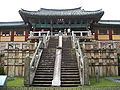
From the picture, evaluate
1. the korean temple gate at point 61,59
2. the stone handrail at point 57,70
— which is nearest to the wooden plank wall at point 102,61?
the korean temple gate at point 61,59

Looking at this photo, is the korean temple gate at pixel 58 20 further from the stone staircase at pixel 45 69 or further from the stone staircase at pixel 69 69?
the stone staircase at pixel 45 69

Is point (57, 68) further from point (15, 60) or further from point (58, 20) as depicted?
point (58, 20)

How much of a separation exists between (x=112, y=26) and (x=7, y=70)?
75.7 ft

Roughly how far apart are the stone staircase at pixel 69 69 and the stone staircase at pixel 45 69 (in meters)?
0.94

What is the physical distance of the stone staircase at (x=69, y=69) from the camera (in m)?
12.3

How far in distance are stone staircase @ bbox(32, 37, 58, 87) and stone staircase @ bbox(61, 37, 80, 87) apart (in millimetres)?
941

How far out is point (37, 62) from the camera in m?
14.5

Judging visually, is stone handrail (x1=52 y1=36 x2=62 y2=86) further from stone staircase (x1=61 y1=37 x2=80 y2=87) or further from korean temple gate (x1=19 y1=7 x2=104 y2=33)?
korean temple gate (x1=19 y1=7 x2=104 y2=33)

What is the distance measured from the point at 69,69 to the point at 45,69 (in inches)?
76.7

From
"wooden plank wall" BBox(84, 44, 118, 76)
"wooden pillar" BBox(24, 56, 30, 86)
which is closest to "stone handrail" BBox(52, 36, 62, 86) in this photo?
"wooden pillar" BBox(24, 56, 30, 86)

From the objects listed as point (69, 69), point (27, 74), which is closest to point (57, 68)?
point (69, 69)

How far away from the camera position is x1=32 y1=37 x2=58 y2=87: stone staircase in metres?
12.3

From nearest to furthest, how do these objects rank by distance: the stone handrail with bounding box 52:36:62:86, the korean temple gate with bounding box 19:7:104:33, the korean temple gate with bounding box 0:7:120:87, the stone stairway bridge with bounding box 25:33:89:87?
1. the stone handrail with bounding box 52:36:62:86
2. the stone stairway bridge with bounding box 25:33:89:87
3. the korean temple gate with bounding box 0:7:120:87
4. the korean temple gate with bounding box 19:7:104:33

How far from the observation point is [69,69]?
13953 mm
